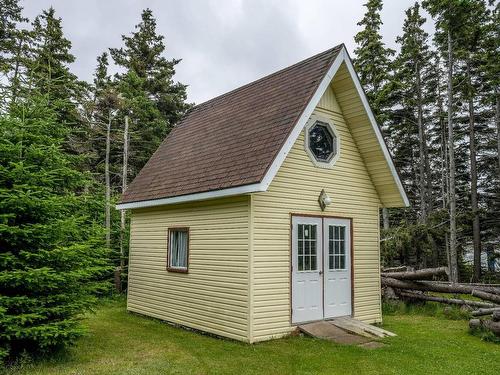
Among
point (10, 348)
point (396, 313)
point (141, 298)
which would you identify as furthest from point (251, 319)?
point (396, 313)

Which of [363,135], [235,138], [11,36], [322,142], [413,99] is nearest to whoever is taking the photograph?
[235,138]

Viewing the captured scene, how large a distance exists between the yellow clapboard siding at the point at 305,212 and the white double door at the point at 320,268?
218mm

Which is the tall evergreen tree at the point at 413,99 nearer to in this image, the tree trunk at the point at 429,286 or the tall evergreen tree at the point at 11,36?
the tree trunk at the point at 429,286

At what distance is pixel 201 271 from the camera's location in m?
8.75

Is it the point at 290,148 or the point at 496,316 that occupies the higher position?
the point at 290,148

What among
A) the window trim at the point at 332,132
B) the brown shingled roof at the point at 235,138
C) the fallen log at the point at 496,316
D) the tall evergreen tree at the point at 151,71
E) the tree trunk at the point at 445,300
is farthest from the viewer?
the tall evergreen tree at the point at 151,71

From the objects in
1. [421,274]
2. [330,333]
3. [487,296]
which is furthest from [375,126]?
[487,296]

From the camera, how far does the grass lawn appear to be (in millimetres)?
6047

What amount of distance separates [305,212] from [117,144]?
17.4m

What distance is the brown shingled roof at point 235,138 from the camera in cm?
785

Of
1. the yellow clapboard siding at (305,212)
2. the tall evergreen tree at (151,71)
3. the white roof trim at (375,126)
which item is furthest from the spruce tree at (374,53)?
the yellow clapboard siding at (305,212)

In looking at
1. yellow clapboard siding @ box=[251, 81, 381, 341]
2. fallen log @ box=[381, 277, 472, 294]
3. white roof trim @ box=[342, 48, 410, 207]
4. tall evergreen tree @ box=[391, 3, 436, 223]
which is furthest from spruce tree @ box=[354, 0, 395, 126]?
yellow clapboard siding @ box=[251, 81, 381, 341]

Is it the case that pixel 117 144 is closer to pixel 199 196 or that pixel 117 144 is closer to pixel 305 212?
pixel 199 196

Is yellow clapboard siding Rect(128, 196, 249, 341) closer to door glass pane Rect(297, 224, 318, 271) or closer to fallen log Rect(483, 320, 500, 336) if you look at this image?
door glass pane Rect(297, 224, 318, 271)
